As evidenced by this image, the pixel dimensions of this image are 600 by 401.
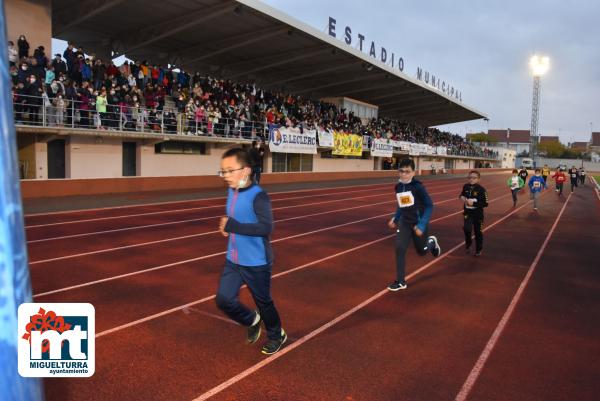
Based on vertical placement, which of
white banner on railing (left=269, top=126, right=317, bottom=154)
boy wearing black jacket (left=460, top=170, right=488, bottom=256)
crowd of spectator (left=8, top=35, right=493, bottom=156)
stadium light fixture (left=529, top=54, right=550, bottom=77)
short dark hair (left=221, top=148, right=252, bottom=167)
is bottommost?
boy wearing black jacket (left=460, top=170, right=488, bottom=256)

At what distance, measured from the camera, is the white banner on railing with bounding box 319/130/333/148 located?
29848 millimetres

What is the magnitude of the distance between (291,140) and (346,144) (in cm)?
707

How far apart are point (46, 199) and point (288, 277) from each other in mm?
12870

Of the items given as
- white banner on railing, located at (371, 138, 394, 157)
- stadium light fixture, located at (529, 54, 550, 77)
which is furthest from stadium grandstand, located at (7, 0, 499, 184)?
stadium light fixture, located at (529, 54, 550, 77)

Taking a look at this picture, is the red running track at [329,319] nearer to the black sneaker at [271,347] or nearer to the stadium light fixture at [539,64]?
the black sneaker at [271,347]

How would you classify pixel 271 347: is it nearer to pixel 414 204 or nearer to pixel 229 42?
pixel 414 204

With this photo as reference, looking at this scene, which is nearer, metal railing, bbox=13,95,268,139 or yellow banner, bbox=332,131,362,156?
metal railing, bbox=13,95,268,139

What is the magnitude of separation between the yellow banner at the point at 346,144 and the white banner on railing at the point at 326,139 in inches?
22.9

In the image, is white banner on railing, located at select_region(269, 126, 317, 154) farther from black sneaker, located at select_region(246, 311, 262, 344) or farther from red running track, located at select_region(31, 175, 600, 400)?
black sneaker, located at select_region(246, 311, 262, 344)

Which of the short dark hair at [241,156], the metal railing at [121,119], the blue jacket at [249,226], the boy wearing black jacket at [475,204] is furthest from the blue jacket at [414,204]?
the metal railing at [121,119]

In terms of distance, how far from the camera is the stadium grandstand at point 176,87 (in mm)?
16938

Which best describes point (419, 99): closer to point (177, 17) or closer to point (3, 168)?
point (177, 17)

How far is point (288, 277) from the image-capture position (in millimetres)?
7234

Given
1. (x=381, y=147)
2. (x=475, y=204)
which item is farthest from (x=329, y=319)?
(x=381, y=147)
